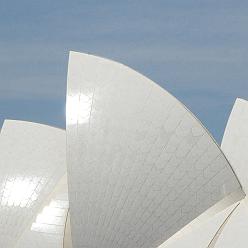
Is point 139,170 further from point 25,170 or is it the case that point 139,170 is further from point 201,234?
point 25,170

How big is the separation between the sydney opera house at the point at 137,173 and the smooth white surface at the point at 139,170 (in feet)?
0.09

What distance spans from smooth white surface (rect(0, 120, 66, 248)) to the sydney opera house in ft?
3.47

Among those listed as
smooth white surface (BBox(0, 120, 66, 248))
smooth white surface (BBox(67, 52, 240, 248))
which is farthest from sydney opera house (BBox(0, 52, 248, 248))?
smooth white surface (BBox(0, 120, 66, 248))

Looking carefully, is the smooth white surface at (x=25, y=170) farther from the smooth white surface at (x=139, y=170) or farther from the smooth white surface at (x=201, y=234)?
the smooth white surface at (x=201, y=234)

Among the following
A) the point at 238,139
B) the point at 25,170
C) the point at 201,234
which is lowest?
the point at 201,234

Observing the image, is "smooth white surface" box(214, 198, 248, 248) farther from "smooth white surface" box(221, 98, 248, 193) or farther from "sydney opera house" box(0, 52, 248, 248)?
"smooth white surface" box(221, 98, 248, 193)

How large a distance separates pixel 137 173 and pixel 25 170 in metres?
5.44

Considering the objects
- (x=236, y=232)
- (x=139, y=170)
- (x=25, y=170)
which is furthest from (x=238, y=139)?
(x=25, y=170)

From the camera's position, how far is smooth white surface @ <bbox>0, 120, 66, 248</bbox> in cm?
2288

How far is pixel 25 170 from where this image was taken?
24094 mm

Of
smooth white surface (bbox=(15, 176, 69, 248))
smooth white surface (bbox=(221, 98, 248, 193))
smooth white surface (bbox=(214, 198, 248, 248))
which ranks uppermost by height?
smooth white surface (bbox=(221, 98, 248, 193))

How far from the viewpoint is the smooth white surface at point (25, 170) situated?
22.9 metres

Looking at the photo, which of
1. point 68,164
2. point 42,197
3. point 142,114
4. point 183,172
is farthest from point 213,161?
point 42,197

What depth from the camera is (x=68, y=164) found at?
2050 centimetres
